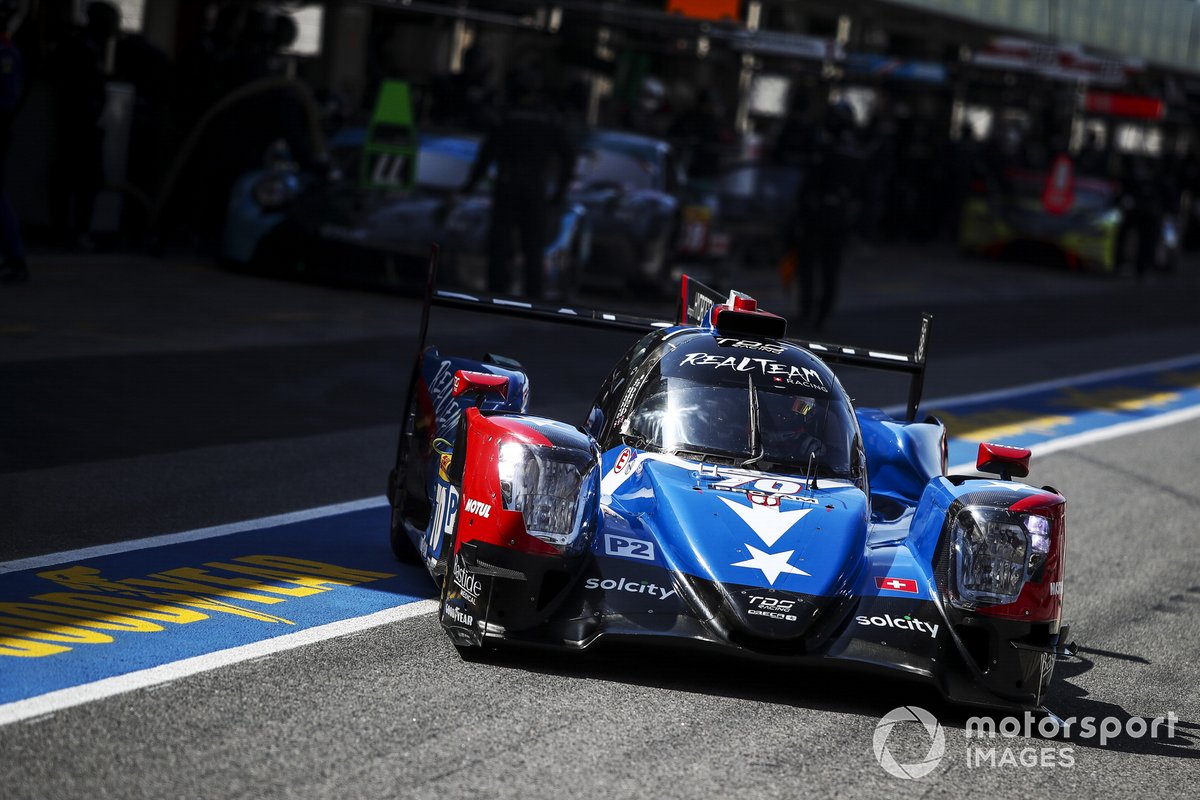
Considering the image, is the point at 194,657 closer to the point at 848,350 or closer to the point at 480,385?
the point at 480,385

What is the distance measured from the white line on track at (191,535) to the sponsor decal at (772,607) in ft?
8.63

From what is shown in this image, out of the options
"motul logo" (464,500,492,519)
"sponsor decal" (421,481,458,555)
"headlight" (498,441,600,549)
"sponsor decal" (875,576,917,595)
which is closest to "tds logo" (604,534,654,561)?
"headlight" (498,441,600,549)

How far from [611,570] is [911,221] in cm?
2575

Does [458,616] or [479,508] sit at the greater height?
[479,508]

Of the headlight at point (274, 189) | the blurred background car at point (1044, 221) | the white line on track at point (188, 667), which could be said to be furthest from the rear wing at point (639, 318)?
the blurred background car at point (1044, 221)

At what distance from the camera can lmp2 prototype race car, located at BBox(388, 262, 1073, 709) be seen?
5.46 m

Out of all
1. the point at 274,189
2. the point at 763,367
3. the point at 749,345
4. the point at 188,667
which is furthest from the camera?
the point at 274,189

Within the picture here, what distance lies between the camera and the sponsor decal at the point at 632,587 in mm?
5480

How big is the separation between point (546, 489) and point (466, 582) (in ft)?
1.31

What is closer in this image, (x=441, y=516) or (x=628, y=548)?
(x=628, y=548)

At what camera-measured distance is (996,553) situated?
222 inches

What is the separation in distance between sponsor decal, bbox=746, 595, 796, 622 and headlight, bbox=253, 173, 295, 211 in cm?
1019

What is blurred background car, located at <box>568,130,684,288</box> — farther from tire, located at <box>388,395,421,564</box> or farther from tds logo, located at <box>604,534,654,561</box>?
tds logo, located at <box>604,534,654,561</box>

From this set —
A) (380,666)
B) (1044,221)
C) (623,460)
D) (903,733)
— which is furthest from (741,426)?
(1044,221)
